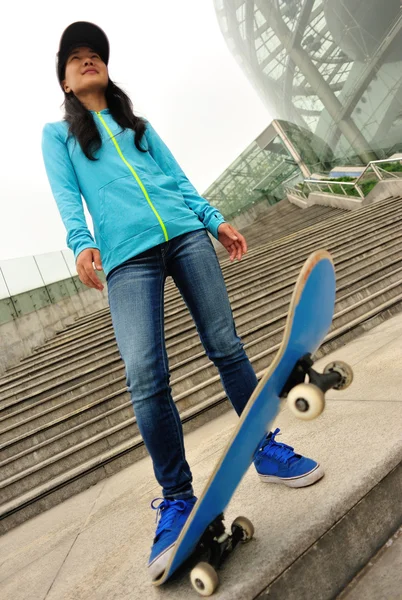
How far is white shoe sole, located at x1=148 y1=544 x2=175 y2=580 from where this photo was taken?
1.19 meters

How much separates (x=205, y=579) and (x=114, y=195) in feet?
4.43

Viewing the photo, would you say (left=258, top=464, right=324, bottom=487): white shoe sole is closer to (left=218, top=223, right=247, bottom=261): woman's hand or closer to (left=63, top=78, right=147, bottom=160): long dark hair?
(left=218, top=223, right=247, bottom=261): woman's hand

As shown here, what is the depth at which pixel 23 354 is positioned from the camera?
1030 centimetres

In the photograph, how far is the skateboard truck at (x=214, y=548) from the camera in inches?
41.7

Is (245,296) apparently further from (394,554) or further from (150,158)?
(394,554)

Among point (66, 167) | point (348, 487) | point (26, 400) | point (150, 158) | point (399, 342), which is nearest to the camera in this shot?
point (348, 487)

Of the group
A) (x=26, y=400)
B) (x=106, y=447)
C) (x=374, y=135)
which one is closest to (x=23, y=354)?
(x=26, y=400)

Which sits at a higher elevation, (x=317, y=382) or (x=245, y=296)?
(x=245, y=296)

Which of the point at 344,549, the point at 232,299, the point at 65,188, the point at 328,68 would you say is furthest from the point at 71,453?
the point at 328,68

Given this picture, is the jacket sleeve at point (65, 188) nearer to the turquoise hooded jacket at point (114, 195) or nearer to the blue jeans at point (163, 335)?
the turquoise hooded jacket at point (114, 195)

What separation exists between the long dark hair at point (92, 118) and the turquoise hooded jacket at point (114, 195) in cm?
3

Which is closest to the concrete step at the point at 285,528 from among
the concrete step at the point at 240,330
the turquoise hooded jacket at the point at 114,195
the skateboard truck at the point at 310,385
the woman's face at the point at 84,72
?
the skateboard truck at the point at 310,385

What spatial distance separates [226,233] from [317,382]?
0.88 m

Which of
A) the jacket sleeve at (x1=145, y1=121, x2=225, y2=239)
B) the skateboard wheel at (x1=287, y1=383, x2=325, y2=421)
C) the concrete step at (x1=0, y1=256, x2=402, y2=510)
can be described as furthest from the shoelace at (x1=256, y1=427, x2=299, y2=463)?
the concrete step at (x1=0, y1=256, x2=402, y2=510)
